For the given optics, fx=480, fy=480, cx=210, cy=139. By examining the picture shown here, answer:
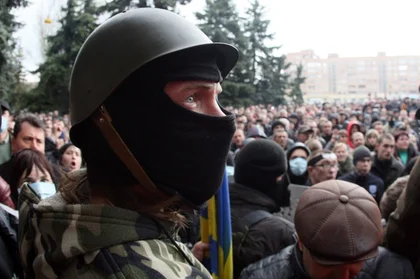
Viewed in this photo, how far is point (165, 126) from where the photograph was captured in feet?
4.23

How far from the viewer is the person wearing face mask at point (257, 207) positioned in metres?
2.64

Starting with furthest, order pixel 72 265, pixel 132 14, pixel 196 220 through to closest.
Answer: pixel 196 220
pixel 132 14
pixel 72 265

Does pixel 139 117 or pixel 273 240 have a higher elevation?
pixel 139 117

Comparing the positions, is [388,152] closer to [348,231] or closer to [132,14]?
[348,231]

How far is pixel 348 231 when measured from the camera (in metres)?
1.87

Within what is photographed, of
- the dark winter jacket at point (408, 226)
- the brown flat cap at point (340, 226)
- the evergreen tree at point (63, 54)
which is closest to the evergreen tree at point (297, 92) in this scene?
the evergreen tree at point (63, 54)

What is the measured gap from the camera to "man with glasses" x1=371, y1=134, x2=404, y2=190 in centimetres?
608

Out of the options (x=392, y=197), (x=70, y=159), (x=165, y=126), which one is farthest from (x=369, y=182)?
(x=165, y=126)

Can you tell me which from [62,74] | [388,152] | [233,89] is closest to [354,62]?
[233,89]

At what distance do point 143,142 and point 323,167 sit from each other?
3.74 m

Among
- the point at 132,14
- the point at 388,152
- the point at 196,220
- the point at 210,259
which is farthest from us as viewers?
the point at 388,152

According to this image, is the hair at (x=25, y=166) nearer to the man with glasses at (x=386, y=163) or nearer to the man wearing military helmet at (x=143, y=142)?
the man wearing military helmet at (x=143, y=142)

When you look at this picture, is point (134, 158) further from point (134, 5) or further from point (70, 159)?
point (134, 5)

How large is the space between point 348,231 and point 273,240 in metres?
0.81
